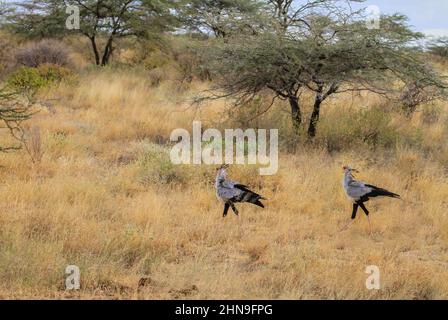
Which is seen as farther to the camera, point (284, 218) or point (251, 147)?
point (251, 147)

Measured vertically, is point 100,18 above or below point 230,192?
above

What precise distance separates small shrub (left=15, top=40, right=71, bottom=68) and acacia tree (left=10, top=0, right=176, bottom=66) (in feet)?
8.21

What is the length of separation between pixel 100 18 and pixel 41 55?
11.9 feet

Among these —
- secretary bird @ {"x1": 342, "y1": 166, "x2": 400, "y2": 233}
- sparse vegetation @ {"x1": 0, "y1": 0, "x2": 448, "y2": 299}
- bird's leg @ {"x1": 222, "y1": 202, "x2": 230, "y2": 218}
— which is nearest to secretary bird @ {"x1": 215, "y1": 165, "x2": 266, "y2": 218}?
bird's leg @ {"x1": 222, "y1": 202, "x2": 230, "y2": 218}

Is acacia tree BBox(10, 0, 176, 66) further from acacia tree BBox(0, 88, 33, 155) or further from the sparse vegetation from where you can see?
acacia tree BBox(0, 88, 33, 155)

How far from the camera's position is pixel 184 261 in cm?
474

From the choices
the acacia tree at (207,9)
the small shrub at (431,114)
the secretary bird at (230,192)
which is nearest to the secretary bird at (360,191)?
the secretary bird at (230,192)

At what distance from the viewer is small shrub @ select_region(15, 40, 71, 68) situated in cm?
1574

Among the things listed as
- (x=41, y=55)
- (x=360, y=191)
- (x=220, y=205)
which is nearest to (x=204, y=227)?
(x=220, y=205)

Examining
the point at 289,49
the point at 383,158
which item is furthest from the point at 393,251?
the point at 289,49

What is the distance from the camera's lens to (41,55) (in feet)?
51.9

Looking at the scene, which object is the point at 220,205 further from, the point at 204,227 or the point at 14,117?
the point at 14,117
